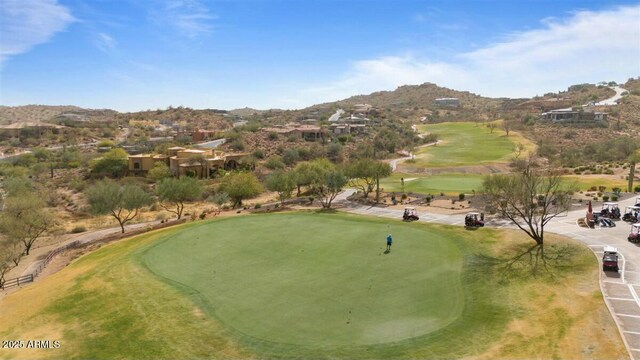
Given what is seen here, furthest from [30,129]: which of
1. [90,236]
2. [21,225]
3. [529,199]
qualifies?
[529,199]

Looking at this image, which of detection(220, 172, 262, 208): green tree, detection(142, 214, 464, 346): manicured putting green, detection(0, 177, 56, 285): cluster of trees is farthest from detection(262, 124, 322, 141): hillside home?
detection(142, 214, 464, 346): manicured putting green

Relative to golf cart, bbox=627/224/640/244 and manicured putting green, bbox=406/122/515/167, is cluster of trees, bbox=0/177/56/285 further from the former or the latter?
manicured putting green, bbox=406/122/515/167

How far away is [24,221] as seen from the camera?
47562mm

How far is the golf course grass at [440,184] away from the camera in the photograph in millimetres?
63119

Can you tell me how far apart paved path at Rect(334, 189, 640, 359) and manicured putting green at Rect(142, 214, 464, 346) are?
711cm

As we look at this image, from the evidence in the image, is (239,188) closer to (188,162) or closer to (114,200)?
(114,200)

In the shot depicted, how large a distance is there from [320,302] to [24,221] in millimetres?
39680

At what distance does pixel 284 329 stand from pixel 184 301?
25.2 ft

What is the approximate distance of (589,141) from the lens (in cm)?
11256

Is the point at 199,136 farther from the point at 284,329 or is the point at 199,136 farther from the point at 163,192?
the point at 284,329

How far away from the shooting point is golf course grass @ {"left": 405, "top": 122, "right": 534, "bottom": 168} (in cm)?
10096

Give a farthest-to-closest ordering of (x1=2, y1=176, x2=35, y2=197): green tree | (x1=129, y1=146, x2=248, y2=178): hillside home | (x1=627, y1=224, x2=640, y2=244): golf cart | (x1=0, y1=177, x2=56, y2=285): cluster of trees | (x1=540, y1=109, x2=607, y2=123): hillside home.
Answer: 1. (x1=540, y1=109, x2=607, y2=123): hillside home
2. (x1=129, y1=146, x2=248, y2=178): hillside home
3. (x1=2, y1=176, x2=35, y2=197): green tree
4. (x1=0, y1=177, x2=56, y2=285): cluster of trees
5. (x1=627, y1=224, x2=640, y2=244): golf cart

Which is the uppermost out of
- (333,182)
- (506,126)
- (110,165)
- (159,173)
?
(506,126)

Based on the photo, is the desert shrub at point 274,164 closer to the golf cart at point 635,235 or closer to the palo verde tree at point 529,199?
the palo verde tree at point 529,199
